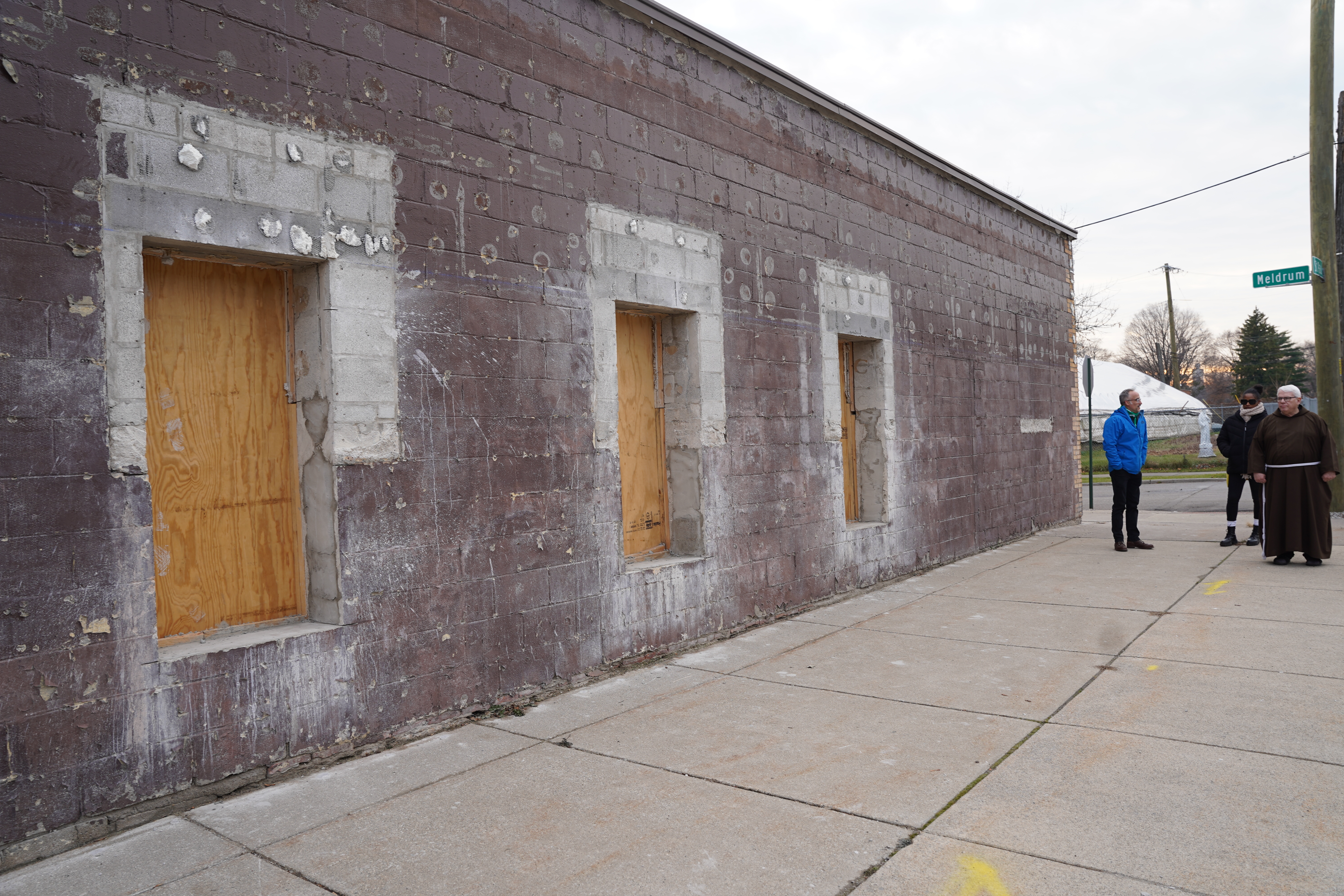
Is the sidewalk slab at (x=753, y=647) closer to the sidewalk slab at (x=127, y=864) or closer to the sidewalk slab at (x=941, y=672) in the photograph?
the sidewalk slab at (x=941, y=672)

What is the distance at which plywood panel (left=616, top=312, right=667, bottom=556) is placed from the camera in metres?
6.55

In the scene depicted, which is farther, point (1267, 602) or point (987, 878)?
point (1267, 602)

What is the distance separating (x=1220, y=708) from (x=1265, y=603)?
3.15 meters

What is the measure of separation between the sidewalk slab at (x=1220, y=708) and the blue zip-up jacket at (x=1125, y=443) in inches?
198

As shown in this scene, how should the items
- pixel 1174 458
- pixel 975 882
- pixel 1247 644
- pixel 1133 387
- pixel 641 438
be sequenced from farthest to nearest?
pixel 1133 387, pixel 1174 458, pixel 641 438, pixel 1247 644, pixel 975 882

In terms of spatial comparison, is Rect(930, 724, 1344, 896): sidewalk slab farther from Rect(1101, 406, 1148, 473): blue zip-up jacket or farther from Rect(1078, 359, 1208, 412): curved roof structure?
Rect(1078, 359, 1208, 412): curved roof structure

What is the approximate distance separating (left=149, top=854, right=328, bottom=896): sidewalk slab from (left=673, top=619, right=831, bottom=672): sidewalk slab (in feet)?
10.3

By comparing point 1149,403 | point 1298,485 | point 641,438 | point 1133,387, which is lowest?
point 1298,485

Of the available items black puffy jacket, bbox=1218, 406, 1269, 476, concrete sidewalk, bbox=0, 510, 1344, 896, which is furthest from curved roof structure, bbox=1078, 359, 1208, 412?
concrete sidewalk, bbox=0, 510, 1344, 896

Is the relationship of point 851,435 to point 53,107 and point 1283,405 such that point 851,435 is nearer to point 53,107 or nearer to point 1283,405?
point 1283,405

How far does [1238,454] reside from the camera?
10602 mm

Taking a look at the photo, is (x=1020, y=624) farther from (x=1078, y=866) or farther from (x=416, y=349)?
(x=416, y=349)

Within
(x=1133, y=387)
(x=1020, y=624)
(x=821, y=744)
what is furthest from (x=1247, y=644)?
(x=1133, y=387)

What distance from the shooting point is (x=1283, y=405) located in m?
8.92
